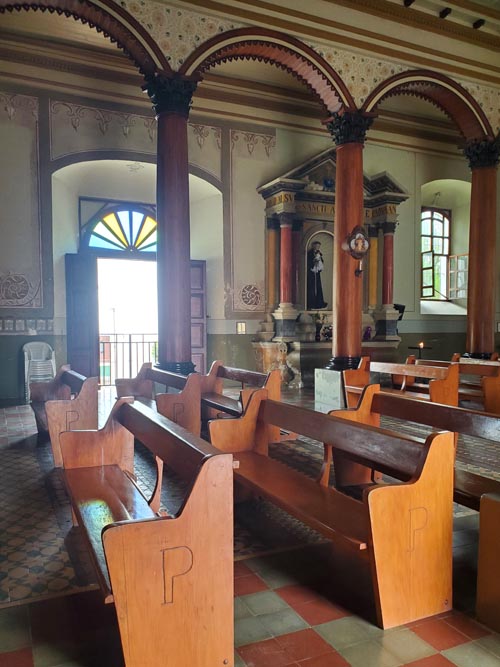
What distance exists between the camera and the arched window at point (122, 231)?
33.9 feet

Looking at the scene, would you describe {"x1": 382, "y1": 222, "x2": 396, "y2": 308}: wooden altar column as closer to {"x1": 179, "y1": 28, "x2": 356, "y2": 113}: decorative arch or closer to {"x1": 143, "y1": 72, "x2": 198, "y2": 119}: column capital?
{"x1": 179, "y1": 28, "x2": 356, "y2": 113}: decorative arch

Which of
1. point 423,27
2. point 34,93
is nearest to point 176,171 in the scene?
point 34,93

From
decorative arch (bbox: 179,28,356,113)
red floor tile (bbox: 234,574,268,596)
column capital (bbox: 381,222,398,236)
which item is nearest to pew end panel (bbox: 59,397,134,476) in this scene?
red floor tile (bbox: 234,574,268,596)

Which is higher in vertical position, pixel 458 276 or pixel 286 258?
pixel 286 258

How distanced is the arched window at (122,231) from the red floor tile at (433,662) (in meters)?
9.28

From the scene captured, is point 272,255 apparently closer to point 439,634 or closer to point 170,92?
point 170,92

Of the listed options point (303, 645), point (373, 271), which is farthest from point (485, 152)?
point (303, 645)

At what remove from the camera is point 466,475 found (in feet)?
9.91

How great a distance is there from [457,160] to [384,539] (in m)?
12.1

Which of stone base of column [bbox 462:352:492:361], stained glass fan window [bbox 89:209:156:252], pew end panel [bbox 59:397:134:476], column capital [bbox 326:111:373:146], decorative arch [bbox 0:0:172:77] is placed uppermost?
decorative arch [bbox 0:0:172:77]

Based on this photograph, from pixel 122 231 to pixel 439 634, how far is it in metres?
9.67

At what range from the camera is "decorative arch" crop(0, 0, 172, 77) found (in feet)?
19.7

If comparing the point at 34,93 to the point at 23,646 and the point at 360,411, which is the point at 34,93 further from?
the point at 23,646

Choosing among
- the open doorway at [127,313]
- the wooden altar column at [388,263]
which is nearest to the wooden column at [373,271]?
the wooden altar column at [388,263]
